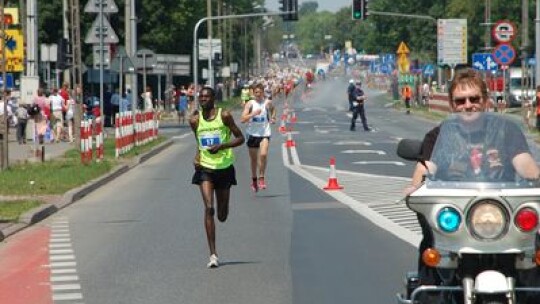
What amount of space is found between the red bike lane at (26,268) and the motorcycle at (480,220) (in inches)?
183

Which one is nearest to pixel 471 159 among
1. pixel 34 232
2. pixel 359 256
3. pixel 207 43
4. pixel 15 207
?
pixel 359 256

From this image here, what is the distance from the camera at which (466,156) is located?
28.1 feet

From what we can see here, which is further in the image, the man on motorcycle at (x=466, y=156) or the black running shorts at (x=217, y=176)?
the black running shorts at (x=217, y=176)

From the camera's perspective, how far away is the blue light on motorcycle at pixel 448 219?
8172 mm

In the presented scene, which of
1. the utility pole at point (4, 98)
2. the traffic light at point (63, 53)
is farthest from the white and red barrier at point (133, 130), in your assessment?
the utility pole at point (4, 98)

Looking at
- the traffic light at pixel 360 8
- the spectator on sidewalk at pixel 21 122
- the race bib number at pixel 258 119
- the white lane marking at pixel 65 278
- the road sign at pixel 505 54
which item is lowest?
the spectator on sidewalk at pixel 21 122

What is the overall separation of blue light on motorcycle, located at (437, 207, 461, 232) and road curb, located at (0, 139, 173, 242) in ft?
33.1

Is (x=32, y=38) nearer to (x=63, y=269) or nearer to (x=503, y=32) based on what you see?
(x=503, y=32)

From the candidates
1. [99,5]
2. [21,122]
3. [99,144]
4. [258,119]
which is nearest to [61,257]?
[258,119]

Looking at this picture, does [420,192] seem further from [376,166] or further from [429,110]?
[429,110]

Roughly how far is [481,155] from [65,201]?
1526 cm

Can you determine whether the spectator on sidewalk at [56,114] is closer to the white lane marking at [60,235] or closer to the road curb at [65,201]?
the road curb at [65,201]

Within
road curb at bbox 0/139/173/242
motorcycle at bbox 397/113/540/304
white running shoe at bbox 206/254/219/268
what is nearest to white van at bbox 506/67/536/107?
road curb at bbox 0/139/173/242

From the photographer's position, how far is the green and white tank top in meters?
14.9
